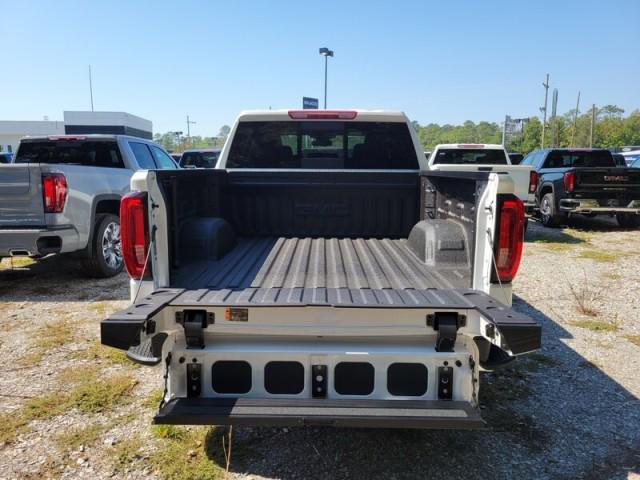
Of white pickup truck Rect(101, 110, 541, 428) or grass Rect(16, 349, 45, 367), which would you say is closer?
white pickup truck Rect(101, 110, 541, 428)

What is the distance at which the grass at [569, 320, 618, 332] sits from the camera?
16.8ft

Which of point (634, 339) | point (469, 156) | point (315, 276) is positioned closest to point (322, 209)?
point (315, 276)

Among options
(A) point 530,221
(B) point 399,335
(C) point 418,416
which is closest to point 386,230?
(B) point 399,335

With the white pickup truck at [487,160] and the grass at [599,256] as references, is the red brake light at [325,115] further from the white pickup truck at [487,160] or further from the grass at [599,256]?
the grass at [599,256]

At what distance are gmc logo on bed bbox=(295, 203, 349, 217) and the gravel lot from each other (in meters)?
1.93

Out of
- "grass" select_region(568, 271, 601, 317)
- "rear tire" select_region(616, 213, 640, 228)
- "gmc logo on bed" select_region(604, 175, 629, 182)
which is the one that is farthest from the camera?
"rear tire" select_region(616, 213, 640, 228)

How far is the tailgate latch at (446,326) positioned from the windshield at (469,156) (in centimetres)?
944

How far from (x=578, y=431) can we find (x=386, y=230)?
2.24 meters

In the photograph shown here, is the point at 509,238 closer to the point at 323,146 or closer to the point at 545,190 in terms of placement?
the point at 323,146

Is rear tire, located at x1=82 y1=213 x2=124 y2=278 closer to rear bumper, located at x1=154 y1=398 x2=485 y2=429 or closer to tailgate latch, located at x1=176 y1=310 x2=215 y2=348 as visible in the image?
tailgate latch, located at x1=176 y1=310 x2=215 y2=348

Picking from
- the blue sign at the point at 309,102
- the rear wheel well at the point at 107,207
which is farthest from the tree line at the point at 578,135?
the rear wheel well at the point at 107,207

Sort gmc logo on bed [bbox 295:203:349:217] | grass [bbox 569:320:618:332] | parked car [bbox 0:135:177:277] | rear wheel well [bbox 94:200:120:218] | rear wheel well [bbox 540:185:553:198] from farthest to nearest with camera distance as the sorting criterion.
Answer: rear wheel well [bbox 540:185:553:198]
rear wheel well [bbox 94:200:120:218]
parked car [bbox 0:135:177:277]
grass [bbox 569:320:618:332]
gmc logo on bed [bbox 295:203:349:217]

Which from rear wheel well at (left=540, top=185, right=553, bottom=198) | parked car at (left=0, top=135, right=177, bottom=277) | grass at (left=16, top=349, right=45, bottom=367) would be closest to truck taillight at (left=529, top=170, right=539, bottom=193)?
rear wheel well at (left=540, top=185, right=553, bottom=198)

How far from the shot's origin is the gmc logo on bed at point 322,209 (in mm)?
4527
